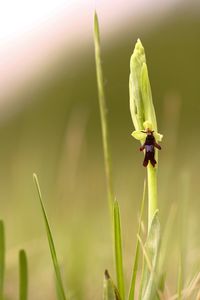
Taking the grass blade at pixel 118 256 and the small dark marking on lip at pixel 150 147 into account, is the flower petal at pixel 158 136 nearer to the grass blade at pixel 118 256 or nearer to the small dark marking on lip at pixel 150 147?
the small dark marking on lip at pixel 150 147

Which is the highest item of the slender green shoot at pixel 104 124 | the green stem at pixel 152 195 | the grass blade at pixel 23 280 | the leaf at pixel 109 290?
the slender green shoot at pixel 104 124

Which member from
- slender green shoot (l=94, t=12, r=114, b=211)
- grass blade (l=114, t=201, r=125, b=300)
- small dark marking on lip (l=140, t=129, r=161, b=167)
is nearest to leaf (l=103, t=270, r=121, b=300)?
grass blade (l=114, t=201, r=125, b=300)

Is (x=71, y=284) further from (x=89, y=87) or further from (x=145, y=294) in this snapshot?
(x=89, y=87)

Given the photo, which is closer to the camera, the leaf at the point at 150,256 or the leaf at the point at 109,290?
the leaf at the point at 109,290

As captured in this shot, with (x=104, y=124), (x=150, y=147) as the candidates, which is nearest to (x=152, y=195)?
(x=150, y=147)

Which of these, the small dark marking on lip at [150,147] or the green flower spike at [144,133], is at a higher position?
the green flower spike at [144,133]

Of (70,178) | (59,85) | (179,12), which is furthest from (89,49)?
(70,178)

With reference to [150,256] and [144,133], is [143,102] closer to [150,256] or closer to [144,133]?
[144,133]

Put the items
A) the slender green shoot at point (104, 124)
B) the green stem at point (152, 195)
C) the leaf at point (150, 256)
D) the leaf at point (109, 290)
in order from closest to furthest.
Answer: the leaf at point (109, 290)
the leaf at point (150, 256)
the green stem at point (152, 195)
the slender green shoot at point (104, 124)

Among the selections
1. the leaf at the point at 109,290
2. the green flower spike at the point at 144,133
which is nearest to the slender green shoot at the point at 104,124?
the green flower spike at the point at 144,133
